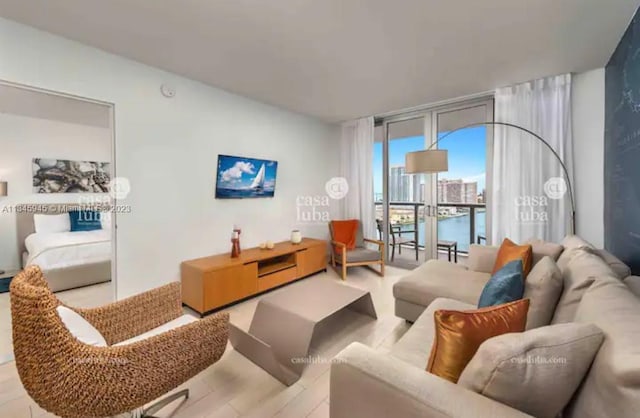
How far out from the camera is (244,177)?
3748 millimetres

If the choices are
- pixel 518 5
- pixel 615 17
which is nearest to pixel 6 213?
pixel 518 5

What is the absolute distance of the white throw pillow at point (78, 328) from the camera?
1.27 meters

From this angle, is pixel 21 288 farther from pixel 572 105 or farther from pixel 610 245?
pixel 572 105

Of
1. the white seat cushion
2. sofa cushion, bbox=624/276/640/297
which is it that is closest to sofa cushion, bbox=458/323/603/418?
sofa cushion, bbox=624/276/640/297

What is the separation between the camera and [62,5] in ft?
6.34

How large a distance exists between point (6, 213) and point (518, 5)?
495 cm

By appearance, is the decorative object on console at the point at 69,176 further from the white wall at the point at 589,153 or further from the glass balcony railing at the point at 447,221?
the white wall at the point at 589,153

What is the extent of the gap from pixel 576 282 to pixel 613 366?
0.88 metres

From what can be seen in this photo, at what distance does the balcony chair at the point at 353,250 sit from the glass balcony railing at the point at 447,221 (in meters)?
0.61

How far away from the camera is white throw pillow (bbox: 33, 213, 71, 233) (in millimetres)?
2964

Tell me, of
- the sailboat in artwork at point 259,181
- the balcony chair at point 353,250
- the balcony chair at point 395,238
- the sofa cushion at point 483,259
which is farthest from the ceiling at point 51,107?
the balcony chair at point 395,238

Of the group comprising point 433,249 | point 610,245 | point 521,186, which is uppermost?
point 521,186

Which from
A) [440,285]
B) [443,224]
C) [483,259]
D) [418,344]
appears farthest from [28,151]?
[443,224]

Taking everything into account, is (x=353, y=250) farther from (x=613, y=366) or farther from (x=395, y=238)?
(x=613, y=366)
